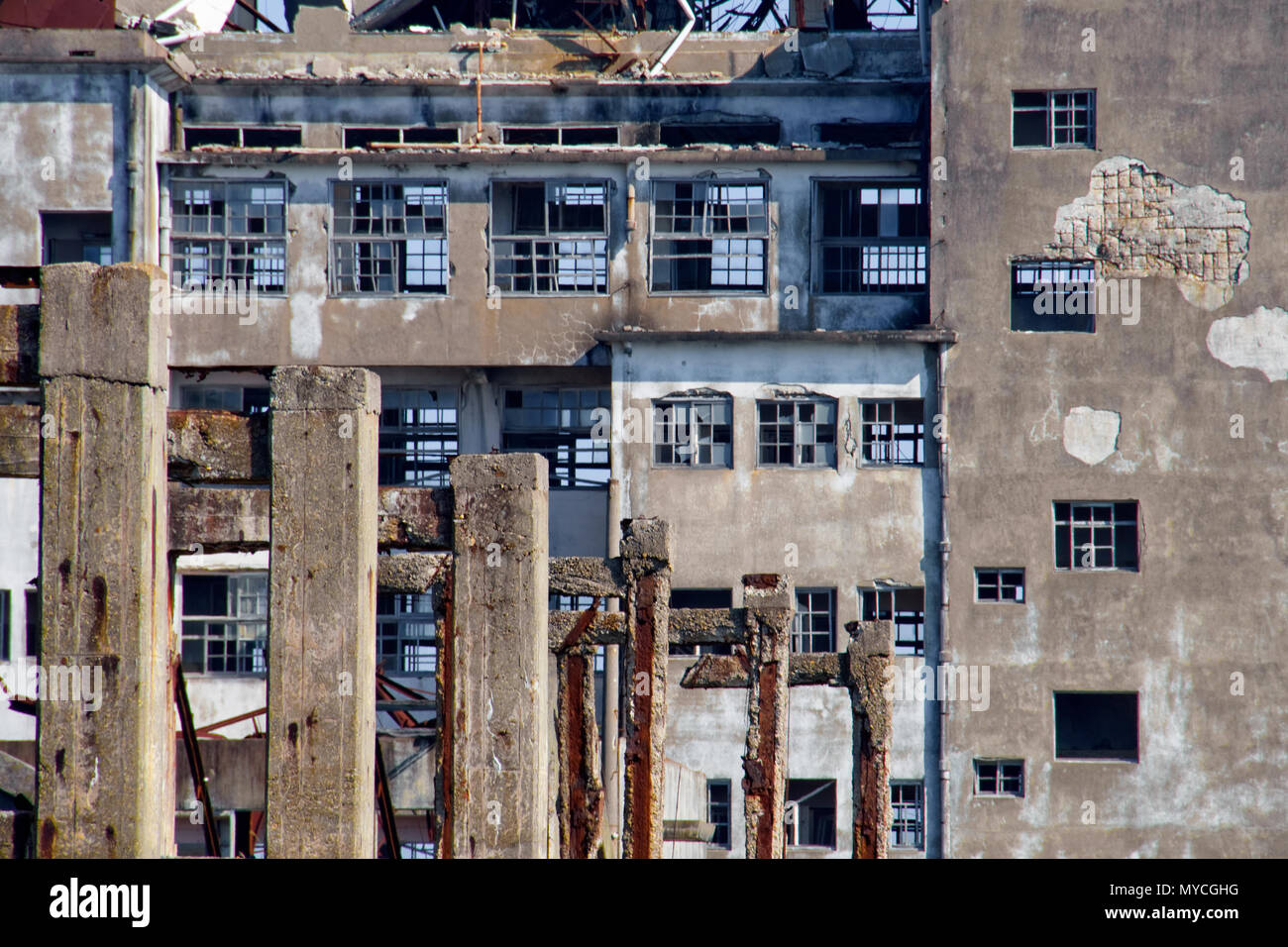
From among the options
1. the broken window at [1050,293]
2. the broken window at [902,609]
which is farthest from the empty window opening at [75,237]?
the broken window at [1050,293]

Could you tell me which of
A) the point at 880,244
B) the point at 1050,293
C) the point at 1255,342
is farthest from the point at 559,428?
the point at 1255,342

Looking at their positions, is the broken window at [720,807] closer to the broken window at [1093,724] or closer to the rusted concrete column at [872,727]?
the broken window at [1093,724]

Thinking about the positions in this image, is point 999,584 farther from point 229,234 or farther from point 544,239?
point 229,234

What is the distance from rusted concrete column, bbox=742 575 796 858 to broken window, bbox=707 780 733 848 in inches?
315

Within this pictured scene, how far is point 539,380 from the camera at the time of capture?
27188mm

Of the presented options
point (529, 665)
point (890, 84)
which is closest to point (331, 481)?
point (529, 665)

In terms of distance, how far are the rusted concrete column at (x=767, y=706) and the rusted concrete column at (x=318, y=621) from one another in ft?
26.6

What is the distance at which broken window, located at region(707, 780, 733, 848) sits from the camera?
24.7 metres

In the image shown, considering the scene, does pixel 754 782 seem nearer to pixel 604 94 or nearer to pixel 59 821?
pixel 59 821

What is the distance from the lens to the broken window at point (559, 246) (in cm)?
2664

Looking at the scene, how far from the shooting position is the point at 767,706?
15922 mm

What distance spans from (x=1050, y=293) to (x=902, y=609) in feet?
19.1

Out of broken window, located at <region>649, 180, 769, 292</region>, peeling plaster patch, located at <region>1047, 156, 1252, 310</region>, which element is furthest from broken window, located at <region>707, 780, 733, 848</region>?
peeling plaster patch, located at <region>1047, 156, 1252, 310</region>

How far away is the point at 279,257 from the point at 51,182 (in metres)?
3.83
